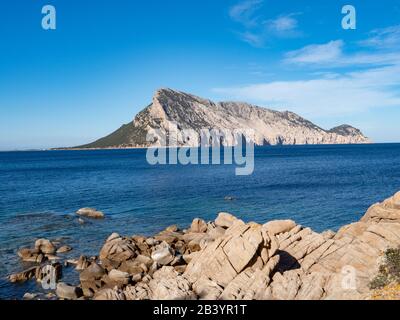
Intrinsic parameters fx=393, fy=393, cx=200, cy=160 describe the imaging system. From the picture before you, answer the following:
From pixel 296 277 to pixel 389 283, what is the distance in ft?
20.0

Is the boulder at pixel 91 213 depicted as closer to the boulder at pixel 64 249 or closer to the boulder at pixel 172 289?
the boulder at pixel 64 249

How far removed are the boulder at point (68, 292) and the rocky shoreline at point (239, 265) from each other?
7 cm

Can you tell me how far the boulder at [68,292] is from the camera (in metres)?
29.3

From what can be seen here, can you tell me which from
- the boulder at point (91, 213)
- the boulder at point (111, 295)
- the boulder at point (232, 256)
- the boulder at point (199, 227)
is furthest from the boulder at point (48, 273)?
the boulder at point (91, 213)

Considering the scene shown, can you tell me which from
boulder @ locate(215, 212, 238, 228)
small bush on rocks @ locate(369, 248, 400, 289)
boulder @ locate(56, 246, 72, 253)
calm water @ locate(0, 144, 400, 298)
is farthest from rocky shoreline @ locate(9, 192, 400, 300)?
boulder @ locate(215, 212, 238, 228)

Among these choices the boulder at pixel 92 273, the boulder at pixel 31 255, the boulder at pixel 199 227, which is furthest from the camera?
the boulder at pixel 199 227

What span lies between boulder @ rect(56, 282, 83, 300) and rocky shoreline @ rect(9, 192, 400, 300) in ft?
0.24

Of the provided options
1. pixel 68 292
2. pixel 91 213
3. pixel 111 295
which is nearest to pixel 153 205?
pixel 91 213

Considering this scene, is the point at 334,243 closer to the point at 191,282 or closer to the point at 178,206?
the point at 191,282

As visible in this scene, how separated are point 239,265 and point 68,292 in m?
13.0

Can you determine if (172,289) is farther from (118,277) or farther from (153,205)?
(153,205)

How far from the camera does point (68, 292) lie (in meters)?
29.5

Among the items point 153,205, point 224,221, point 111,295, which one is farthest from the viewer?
point 153,205

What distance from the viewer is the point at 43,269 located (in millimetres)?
34219
